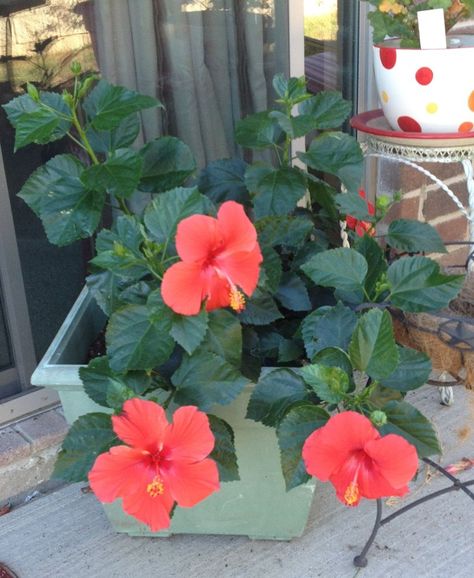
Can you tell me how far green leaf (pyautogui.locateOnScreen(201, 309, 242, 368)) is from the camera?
3.54 feet

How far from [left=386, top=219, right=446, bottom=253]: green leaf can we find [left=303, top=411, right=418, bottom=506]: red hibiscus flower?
1.37 feet

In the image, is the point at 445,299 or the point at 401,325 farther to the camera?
the point at 401,325

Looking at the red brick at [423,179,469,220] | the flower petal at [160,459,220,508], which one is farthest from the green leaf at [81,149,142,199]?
the red brick at [423,179,469,220]

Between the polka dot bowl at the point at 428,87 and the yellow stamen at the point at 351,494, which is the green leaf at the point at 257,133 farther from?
the yellow stamen at the point at 351,494

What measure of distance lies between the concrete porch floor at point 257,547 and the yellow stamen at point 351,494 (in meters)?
0.57

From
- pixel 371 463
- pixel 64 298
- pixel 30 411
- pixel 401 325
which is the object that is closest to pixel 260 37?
pixel 64 298

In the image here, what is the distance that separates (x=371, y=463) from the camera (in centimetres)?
92

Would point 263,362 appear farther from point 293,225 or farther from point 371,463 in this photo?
point 371,463

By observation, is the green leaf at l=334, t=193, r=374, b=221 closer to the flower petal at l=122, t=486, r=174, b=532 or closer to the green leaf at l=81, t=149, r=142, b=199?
the green leaf at l=81, t=149, r=142, b=199

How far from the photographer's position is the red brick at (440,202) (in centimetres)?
230

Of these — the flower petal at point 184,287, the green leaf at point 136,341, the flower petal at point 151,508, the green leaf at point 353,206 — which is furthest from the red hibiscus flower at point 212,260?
the green leaf at point 353,206

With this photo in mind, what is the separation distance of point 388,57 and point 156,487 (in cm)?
103

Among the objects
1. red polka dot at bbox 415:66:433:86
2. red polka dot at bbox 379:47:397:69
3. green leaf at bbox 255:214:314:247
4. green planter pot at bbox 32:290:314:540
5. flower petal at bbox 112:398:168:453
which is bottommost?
green planter pot at bbox 32:290:314:540

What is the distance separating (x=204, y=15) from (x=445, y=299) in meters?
1.10
